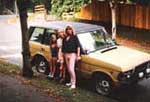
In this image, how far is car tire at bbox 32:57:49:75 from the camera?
13.8 meters

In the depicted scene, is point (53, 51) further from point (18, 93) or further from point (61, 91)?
point (18, 93)

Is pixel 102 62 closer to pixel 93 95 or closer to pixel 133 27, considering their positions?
pixel 93 95

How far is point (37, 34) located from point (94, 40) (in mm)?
2209

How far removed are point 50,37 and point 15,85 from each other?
2582 mm

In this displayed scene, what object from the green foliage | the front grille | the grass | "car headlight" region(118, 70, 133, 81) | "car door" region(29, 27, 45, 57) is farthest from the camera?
the green foliage

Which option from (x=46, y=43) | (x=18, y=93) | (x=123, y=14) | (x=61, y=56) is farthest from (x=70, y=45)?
(x=123, y=14)

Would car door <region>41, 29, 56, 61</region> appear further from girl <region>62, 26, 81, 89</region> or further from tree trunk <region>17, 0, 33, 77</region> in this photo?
girl <region>62, 26, 81, 89</region>

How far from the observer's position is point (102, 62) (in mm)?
11586

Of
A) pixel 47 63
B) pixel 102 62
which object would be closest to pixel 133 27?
pixel 47 63

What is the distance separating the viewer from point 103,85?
11.7m

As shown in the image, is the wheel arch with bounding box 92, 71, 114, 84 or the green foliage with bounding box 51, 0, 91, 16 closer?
the wheel arch with bounding box 92, 71, 114, 84

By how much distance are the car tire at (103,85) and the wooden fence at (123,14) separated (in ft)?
37.6

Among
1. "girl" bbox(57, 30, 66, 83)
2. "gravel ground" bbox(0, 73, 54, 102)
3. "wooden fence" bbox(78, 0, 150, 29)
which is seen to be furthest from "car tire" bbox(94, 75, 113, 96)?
"wooden fence" bbox(78, 0, 150, 29)

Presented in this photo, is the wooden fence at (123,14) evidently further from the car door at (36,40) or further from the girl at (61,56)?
the girl at (61,56)
